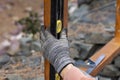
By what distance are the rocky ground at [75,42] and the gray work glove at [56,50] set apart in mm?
833

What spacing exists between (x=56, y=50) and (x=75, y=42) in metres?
2.08

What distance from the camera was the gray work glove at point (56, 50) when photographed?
2.24 meters

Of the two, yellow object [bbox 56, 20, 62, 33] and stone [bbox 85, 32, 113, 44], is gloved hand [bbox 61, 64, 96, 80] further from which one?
stone [bbox 85, 32, 113, 44]

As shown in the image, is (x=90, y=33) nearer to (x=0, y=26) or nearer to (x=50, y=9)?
(x=50, y=9)

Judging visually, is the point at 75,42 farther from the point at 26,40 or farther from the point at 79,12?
the point at 79,12

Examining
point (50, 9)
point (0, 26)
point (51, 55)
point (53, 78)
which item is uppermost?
point (50, 9)

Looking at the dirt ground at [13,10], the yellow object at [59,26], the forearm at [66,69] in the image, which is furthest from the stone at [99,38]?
the dirt ground at [13,10]

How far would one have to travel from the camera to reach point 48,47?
93.8 inches

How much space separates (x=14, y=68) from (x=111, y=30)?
55.4 inches

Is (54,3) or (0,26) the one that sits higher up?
(54,3)

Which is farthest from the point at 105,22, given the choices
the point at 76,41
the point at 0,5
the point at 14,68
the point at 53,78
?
the point at 0,5

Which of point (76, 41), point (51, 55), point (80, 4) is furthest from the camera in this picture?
point (80, 4)

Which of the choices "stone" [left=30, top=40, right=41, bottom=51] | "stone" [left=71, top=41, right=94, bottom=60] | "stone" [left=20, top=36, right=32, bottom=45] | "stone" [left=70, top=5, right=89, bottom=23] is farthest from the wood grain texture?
"stone" [left=70, top=5, right=89, bottom=23]

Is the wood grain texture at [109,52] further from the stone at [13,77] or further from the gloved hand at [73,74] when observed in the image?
the gloved hand at [73,74]
